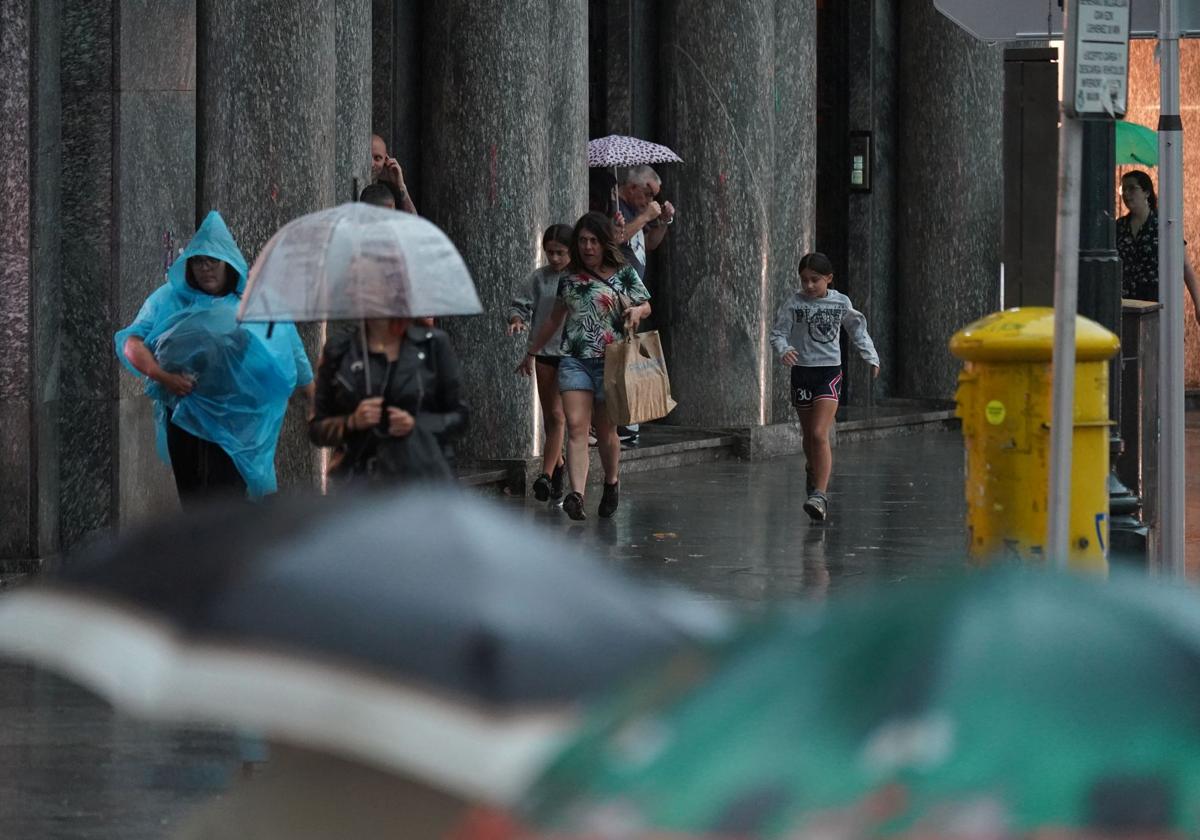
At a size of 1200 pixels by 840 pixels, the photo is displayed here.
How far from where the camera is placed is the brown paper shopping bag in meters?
11.9

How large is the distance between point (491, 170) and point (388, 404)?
748 cm

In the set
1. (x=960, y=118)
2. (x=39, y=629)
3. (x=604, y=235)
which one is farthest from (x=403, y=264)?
(x=960, y=118)

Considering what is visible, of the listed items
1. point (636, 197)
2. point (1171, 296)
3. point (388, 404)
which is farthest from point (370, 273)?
point (636, 197)

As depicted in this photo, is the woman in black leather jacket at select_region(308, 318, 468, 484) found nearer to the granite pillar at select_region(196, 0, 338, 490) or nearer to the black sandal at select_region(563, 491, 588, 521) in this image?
the granite pillar at select_region(196, 0, 338, 490)

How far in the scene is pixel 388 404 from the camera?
619 centimetres

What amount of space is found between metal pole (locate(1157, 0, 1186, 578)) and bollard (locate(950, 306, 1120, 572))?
109 centimetres

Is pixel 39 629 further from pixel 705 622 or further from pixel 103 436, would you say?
pixel 103 436

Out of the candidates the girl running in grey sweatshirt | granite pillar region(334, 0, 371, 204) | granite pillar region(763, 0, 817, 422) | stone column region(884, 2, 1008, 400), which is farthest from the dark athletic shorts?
stone column region(884, 2, 1008, 400)

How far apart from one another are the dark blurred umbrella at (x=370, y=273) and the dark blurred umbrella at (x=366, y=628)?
3090 millimetres

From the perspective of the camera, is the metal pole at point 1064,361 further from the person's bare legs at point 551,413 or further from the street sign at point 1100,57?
the person's bare legs at point 551,413

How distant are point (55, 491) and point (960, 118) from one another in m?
12.5

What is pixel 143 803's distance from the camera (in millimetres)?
5594

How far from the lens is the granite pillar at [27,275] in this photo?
914cm

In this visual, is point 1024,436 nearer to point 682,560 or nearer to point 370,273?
point 370,273
